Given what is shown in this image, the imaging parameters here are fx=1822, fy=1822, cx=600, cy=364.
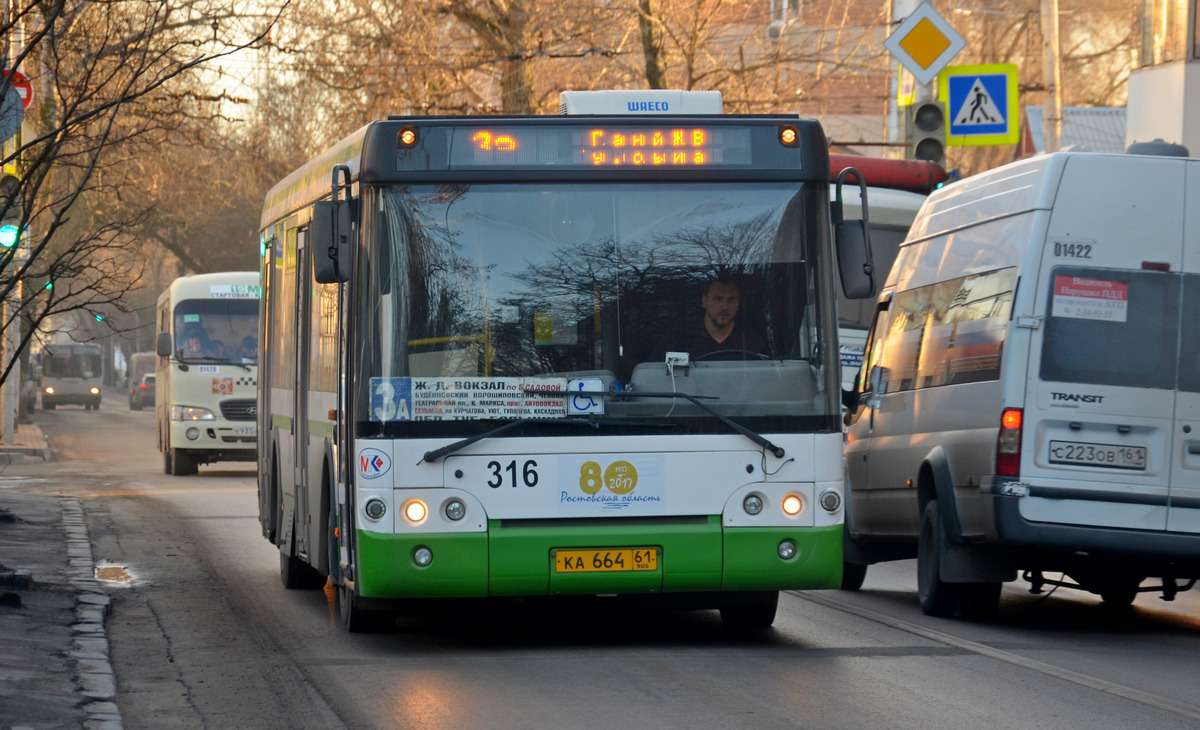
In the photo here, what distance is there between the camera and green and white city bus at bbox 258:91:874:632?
8.78 metres

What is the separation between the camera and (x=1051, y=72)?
24.3 meters

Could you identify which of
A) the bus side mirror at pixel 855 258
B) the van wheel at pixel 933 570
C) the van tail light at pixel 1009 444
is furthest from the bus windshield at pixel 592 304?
the van wheel at pixel 933 570

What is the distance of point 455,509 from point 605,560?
77 centimetres

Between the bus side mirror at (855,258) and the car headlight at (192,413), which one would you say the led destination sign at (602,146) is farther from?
the car headlight at (192,413)

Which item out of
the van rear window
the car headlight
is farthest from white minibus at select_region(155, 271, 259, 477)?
the van rear window

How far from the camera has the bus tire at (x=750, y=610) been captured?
31.8 ft

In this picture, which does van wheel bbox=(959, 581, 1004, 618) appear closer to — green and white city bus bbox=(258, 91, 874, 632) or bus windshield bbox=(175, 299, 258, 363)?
green and white city bus bbox=(258, 91, 874, 632)

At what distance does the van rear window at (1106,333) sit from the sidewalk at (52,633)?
17.2 feet

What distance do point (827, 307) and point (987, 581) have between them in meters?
2.41

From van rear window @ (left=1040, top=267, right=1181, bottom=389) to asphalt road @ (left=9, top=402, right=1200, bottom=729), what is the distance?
148 centimetres

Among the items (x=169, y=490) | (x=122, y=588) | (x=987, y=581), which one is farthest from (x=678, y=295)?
(x=169, y=490)

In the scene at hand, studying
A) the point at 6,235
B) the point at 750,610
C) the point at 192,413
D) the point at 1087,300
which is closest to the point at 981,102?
the point at 1087,300

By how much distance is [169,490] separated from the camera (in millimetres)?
24594

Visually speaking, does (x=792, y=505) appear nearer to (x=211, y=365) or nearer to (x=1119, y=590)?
(x=1119, y=590)
